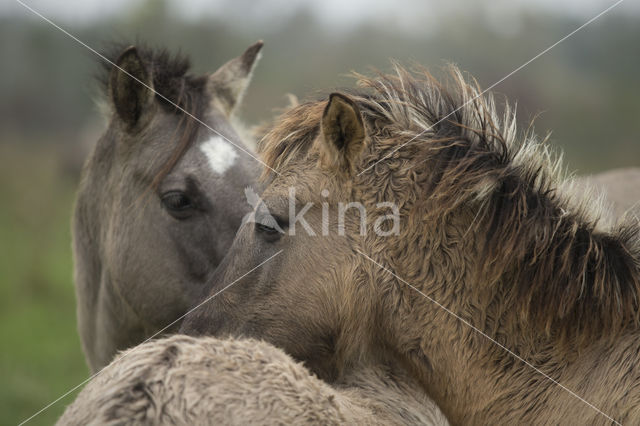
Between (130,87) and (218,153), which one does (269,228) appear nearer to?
(218,153)

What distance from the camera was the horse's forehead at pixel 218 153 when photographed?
166 inches

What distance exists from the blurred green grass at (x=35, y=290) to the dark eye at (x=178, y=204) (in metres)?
4.17

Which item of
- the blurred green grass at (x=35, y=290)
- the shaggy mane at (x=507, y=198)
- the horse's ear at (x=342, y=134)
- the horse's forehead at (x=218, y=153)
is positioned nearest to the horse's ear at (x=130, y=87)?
the horse's forehead at (x=218, y=153)

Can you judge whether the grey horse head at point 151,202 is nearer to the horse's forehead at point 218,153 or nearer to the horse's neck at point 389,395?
the horse's forehead at point 218,153

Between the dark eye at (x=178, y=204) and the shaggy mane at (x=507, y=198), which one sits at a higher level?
the shaggy mane at (x=507, y=198)

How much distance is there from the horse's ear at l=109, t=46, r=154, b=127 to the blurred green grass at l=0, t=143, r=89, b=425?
14.2 ft

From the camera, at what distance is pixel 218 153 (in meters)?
4.27

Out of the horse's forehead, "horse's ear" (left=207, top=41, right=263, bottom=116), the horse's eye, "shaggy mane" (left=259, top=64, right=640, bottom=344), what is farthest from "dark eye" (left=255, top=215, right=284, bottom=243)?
"horse's ear" (left=207, top=41, right=263, bottom=116)

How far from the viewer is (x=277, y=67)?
986 inches

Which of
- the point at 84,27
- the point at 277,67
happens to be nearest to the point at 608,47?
the point at 277,67

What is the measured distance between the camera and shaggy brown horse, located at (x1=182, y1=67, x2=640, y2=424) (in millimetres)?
2850

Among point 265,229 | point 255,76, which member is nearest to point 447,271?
point 265,229

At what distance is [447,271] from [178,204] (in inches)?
75.0

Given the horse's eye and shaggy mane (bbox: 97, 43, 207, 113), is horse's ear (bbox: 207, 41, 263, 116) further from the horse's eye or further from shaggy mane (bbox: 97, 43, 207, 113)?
the horse's eye
